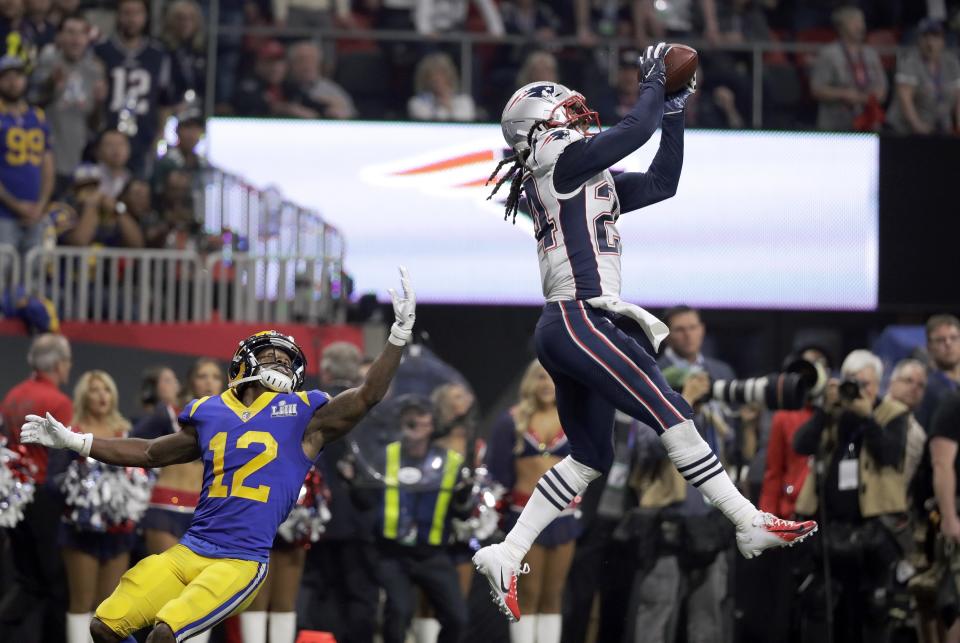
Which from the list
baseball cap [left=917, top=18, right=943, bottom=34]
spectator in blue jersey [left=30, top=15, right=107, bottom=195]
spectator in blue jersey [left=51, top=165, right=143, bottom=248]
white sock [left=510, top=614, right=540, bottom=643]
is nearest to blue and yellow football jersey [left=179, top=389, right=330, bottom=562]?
white sock [left=510, top=614, right=540, bottom=643]

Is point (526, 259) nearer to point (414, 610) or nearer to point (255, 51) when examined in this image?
point (255, 51)

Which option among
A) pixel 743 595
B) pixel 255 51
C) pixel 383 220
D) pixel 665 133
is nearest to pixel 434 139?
pixel 383 220

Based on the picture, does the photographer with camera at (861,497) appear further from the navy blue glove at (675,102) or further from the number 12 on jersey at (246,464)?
the number 12 on jersey at (246,464)

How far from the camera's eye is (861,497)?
29.8 ft

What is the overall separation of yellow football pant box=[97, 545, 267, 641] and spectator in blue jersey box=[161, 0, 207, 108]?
691 cm

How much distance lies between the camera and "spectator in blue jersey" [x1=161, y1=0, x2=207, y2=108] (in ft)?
41.6

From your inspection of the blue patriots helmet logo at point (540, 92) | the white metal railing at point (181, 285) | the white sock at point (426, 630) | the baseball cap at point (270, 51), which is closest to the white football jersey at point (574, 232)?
the blue patriots helmet logo at point (540, 92)

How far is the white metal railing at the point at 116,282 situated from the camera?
36.8 feet

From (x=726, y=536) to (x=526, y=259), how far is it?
15.1 ft

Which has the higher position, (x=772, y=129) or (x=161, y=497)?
(x=772, y=129)

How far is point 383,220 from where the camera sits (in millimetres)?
12992

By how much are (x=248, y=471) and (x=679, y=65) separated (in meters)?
2.28

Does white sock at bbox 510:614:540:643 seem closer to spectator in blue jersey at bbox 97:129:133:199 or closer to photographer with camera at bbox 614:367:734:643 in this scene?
photographer with camera at bbox 614:367:734:643

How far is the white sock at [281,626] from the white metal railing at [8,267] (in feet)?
11.6
